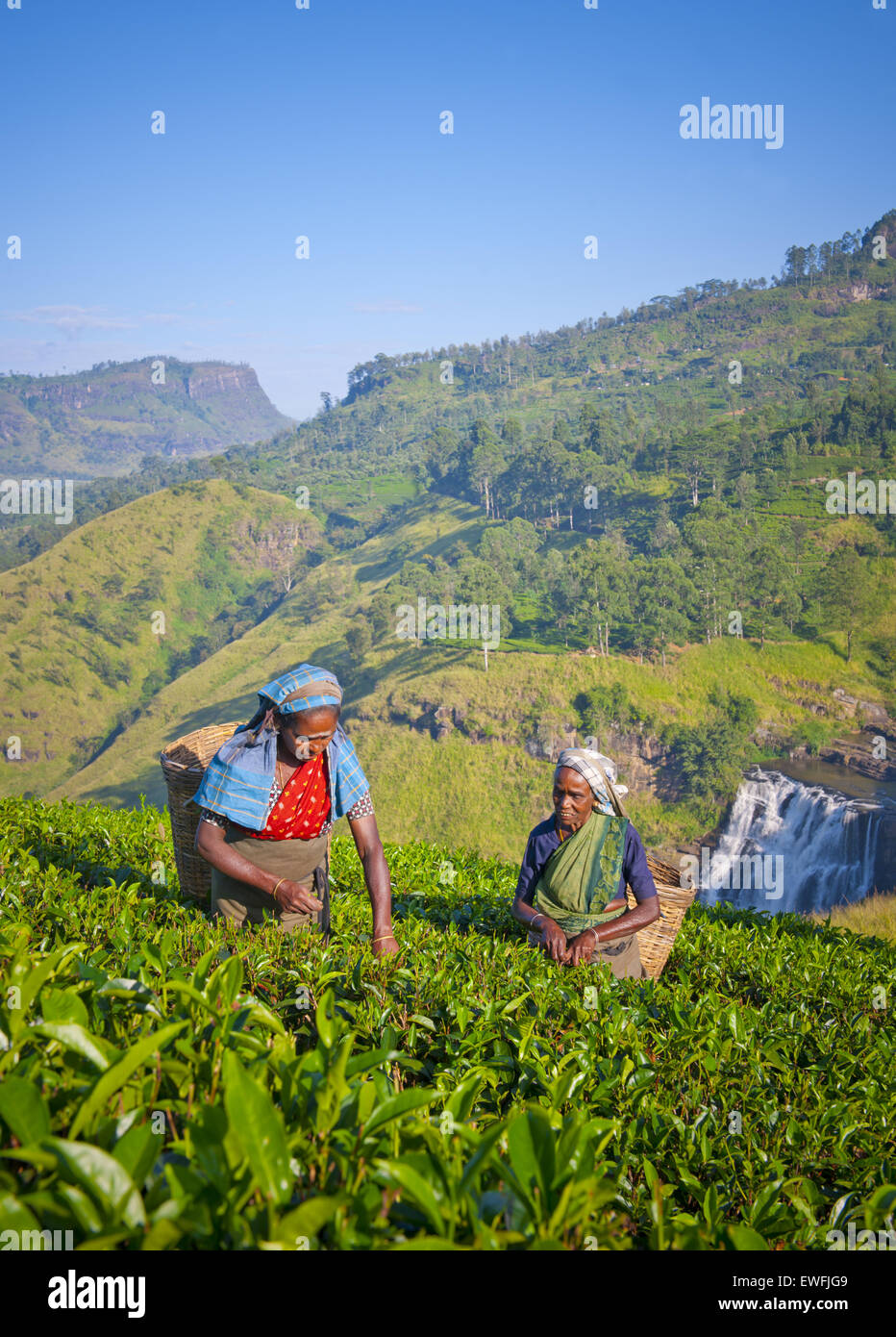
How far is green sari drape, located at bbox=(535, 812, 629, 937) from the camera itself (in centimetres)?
381

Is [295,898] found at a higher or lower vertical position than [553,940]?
higher

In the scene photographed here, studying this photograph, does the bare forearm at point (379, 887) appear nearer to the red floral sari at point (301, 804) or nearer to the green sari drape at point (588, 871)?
the red floral sari at point (301, 804)

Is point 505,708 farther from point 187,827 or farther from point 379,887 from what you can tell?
point 379,887

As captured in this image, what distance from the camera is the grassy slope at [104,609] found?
83.6m

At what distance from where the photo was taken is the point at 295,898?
326cm

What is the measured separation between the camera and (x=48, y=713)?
277 ft

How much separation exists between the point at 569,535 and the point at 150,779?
43.4m

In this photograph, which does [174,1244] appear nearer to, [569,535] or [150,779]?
[150,779]

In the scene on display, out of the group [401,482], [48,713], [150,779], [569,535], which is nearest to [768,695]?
[569,535]

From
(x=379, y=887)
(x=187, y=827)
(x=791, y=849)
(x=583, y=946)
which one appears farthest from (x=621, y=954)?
(x=791, y=849)

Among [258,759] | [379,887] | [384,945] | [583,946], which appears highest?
[258,759]

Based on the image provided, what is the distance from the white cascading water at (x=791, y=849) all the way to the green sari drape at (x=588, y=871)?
1602 inches

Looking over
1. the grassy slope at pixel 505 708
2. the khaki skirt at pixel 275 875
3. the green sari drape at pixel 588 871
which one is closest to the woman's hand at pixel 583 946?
the green sari drape at pixel 588 871

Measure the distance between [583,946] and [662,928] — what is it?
0.71 metres
